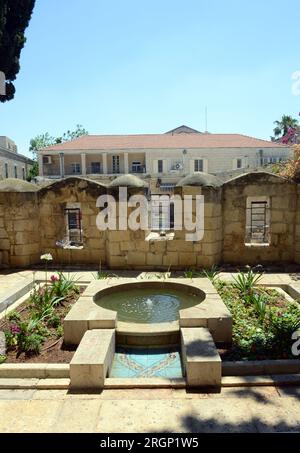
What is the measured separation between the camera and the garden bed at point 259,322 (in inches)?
173

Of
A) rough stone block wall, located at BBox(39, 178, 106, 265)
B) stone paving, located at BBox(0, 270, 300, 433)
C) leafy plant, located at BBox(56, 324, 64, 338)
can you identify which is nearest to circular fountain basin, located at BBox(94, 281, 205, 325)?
leafy plant, located at BBox(56, 324, 64, 338)

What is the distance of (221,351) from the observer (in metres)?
4.58

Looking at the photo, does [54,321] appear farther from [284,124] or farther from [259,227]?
[284,124]

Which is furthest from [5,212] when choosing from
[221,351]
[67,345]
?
[221,351]

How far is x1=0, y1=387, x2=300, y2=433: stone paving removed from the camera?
316 cm

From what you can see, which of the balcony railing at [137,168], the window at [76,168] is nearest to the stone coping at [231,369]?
the balcony railing at [137,168]

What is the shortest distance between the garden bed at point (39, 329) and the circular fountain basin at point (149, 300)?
2.37ft

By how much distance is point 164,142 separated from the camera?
106 feet

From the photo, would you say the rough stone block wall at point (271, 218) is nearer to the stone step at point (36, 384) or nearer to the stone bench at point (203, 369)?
the stone bench at point (203, 369)

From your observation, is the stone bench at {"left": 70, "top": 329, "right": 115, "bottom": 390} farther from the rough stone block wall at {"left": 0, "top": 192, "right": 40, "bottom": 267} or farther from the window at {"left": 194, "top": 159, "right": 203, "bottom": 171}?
the window at {"left": 194, "top": 159, "right": 203, "bottom": 171}

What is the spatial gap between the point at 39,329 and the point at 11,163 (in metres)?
27.1

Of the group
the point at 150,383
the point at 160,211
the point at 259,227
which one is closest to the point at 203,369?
the point at 150,383
